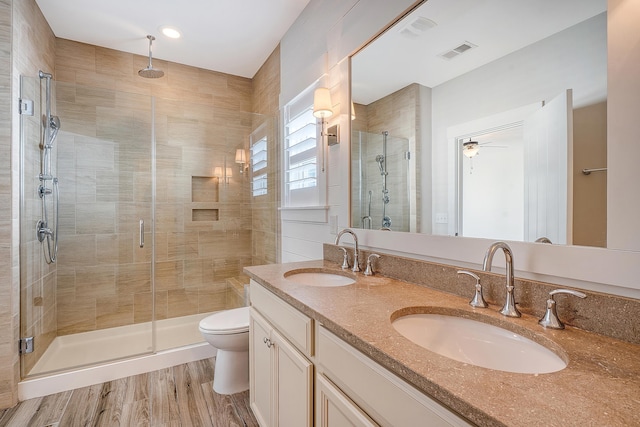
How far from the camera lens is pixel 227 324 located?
2.01m

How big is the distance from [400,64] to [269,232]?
1893mm

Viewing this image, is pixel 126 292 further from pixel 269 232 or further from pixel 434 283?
pixel 434 283

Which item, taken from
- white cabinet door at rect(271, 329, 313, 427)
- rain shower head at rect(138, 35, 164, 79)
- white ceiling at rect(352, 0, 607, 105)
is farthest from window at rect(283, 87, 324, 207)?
rain shower head at rect(138, 35, 164, 79)

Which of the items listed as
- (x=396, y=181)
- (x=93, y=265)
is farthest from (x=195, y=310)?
(x=396, y=181)

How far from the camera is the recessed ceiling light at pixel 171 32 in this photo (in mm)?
2465

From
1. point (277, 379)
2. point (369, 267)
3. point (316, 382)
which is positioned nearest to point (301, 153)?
point (369, 267)

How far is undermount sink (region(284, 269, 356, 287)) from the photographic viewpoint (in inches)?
63.0

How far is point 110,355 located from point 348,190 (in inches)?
86.3

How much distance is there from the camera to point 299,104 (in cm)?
230

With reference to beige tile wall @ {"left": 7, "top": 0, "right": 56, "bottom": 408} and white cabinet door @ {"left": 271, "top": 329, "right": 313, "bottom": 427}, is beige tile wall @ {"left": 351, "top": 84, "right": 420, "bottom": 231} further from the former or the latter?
beige tile wall @ {"left": 7, "top": 0, "right": 56, "bottom": 408}

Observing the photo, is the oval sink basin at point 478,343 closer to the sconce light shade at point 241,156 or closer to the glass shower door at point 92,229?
the glass shower door at point 92,229

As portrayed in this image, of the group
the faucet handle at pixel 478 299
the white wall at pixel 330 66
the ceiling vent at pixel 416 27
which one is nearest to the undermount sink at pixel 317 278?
the white wall at pixel 330 66

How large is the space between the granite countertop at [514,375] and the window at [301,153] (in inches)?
49.1

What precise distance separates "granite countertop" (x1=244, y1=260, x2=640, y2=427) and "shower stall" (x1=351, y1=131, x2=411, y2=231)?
1.78 ft
